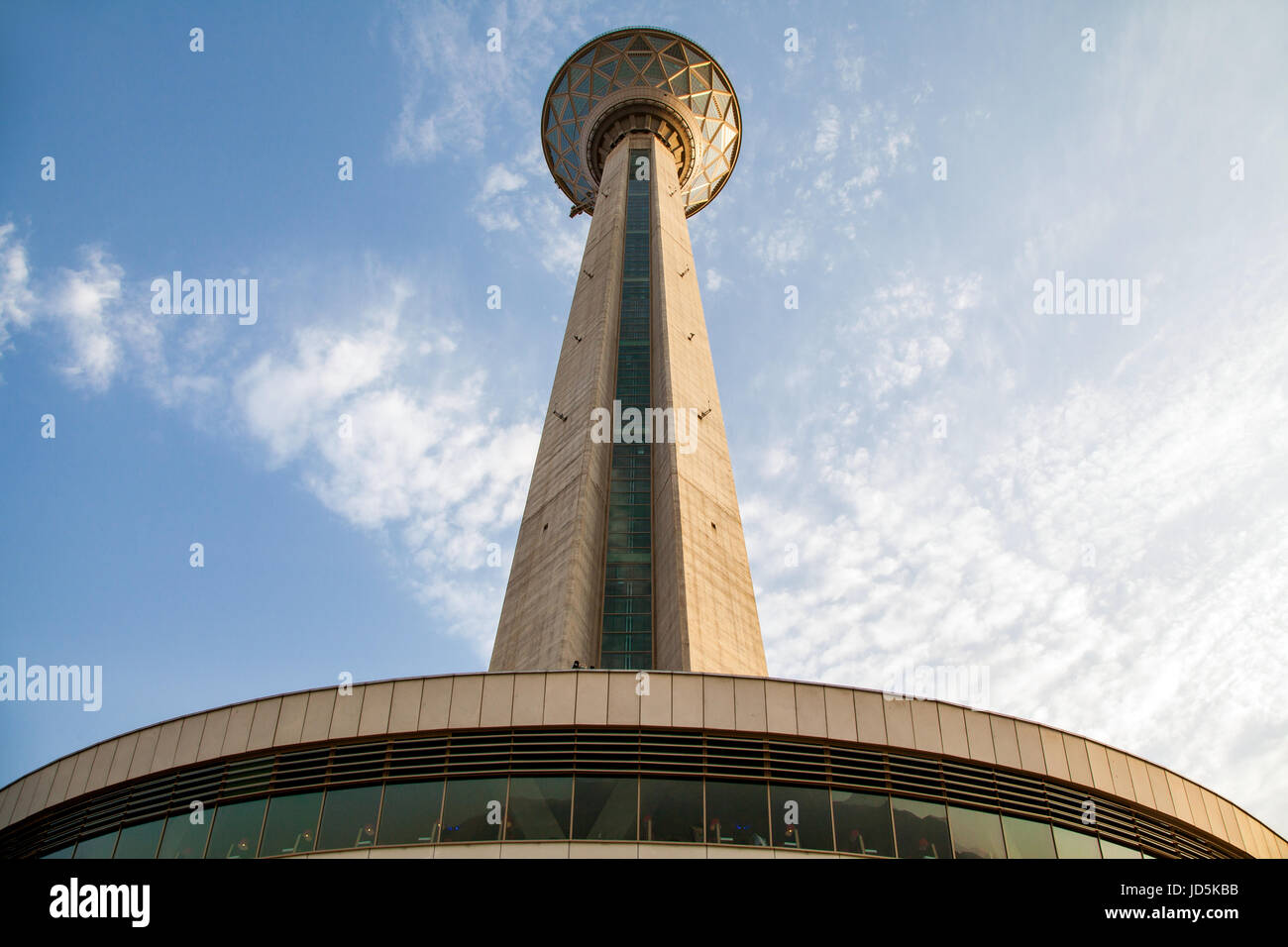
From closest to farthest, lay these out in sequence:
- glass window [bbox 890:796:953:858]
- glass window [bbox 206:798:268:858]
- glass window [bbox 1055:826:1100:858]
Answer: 1. glass window [bbox 890:796:953:858]
2. glass window [bbox 206:798:268:858]
3. glass window [bbox 1055:826:1100:858]

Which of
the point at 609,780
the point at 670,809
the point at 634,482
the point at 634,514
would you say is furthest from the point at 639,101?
the point at 670,809

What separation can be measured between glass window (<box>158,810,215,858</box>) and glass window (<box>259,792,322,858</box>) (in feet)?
3.87

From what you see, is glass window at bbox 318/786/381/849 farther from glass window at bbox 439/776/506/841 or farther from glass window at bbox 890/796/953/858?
glass window at bbox 890/796/953/858

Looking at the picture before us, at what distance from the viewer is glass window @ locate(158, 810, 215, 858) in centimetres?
1734

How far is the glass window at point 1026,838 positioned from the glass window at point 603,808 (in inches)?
260

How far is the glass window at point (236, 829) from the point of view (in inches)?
671

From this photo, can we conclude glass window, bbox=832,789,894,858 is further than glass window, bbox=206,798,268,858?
No

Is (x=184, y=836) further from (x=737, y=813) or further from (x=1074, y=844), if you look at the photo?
(x=1074, y=844)

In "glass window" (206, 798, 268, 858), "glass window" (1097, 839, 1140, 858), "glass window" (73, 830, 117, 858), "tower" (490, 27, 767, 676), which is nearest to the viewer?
"glass window" (206, 798, 268, 858)

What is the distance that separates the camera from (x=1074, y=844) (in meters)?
17.8

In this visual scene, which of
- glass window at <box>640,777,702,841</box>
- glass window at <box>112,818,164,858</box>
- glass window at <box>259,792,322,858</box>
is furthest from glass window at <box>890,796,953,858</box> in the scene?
glass window at <box>112,818,164,858</box>

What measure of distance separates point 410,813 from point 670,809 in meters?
4.44

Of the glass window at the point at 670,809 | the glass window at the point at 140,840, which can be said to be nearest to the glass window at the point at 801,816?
the glass window at the point at 670,809
